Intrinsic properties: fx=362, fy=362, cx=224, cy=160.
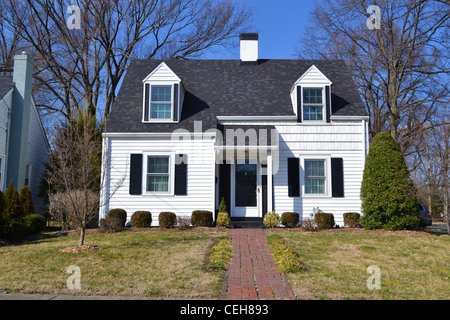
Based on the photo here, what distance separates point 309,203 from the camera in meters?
13.6

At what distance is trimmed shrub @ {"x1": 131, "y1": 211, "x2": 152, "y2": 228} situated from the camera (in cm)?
1288

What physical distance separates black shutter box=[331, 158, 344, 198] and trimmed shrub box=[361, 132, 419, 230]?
1.31 m

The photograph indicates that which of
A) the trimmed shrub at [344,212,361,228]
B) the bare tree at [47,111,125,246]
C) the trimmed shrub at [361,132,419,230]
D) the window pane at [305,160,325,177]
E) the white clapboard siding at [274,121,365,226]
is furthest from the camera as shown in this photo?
the window pane at [305,160,325,177]

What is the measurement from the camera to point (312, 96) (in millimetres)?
14234

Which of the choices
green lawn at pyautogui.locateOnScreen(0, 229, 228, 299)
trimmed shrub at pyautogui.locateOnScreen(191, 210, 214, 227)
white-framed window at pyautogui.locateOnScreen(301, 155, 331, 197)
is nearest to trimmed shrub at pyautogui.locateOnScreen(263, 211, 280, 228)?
white-framed window at pyautogui.locateOnScreen(301, 155, 331, 197)

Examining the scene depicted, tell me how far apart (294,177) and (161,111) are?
5774 mm

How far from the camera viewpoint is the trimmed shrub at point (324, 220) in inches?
500

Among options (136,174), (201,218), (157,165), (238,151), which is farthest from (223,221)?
(136,174)

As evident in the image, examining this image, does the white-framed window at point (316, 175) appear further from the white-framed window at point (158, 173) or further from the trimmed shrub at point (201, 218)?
the white-framed window at point (158, 173)

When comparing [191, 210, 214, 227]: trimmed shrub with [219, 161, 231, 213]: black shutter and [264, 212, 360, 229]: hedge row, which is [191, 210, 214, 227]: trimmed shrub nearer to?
[219, 161, 231, 213]: black shutter

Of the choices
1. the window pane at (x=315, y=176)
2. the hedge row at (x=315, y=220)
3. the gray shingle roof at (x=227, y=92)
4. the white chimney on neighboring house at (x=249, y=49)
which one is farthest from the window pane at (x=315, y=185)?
the white chimney on neighboring house at (x=249, y=49)
